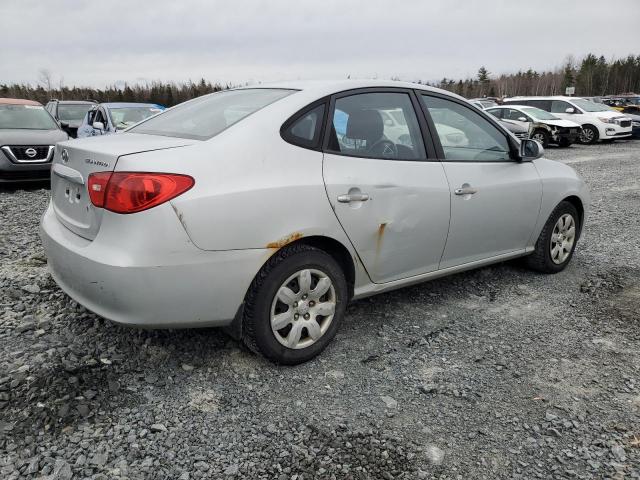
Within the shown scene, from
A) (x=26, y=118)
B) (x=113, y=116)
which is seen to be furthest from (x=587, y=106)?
(x=26, y=118)

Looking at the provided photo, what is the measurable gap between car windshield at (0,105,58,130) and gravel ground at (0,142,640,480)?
6.54 meters

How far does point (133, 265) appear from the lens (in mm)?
2523

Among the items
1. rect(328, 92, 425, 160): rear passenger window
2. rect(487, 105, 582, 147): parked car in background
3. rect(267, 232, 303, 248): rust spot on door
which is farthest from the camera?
rect(487, 105, 582, 147): parked car in background

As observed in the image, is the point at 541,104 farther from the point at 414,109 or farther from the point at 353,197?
the point at 353,197

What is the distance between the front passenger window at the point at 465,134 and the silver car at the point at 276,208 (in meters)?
0.02

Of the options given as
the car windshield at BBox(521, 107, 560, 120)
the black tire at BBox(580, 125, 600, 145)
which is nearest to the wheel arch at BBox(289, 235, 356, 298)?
the car windshield at BBox(521, 107, 560, 120)

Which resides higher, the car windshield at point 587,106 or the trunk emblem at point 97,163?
the trunk emblem at point 97,163

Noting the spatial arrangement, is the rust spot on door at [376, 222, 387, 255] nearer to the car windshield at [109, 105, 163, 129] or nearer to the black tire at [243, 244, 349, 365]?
the black tire at [243, 244, 349, 365]

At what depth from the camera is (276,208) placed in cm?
279

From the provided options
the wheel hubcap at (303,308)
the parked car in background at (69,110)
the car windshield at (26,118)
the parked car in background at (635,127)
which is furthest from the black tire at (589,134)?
the wheel hubcap at (303,308)

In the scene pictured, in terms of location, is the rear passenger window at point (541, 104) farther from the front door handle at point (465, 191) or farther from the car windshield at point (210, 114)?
the car windshield at point (210, 114)

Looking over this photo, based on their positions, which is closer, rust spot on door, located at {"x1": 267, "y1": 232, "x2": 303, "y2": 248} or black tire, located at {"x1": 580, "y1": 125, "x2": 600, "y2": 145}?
rust spot on door, located at {"x1": 267, "y1": 232, "x2": 303, "y2": 248}

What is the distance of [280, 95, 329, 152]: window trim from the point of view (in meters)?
2.96

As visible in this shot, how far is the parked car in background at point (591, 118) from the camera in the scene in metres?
20.0
